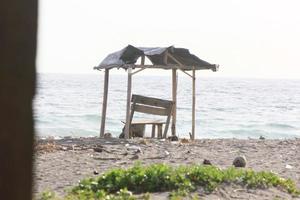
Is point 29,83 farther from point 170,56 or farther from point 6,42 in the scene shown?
point 170,56

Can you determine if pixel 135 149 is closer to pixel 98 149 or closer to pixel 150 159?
pixel 98 149

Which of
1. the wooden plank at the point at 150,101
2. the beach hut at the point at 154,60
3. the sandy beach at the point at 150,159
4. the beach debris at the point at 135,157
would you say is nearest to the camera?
the sandy beach at the point at 150,159

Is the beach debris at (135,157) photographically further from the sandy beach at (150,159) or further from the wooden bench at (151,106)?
the wooden bench at (151,106)

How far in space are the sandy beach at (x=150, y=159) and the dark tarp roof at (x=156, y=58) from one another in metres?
2.44

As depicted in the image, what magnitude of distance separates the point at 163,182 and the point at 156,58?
861 centimetres

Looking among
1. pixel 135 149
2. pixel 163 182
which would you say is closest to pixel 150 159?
pixel 135 149

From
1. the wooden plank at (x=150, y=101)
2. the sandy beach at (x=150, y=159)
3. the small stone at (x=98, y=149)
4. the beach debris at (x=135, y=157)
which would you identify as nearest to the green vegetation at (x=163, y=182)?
the sandy beach at (x=150, y=159)

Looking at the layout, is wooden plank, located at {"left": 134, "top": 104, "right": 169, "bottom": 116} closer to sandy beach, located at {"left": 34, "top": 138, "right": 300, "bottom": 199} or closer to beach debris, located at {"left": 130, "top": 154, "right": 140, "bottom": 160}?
sandy beach, located at {"left": 34, "top": 138, "right": 300, "bottom": 199}

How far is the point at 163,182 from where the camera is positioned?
21.5 ft

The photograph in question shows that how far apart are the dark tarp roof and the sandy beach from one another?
244 centimetres

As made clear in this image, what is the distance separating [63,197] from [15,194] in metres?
4.64

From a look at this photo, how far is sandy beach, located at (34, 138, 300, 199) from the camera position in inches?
267

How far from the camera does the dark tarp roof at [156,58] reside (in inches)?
575

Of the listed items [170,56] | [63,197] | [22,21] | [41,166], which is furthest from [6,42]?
[170,56]
